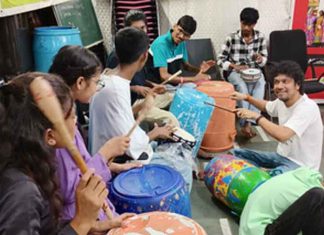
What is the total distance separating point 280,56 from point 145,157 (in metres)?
2.82

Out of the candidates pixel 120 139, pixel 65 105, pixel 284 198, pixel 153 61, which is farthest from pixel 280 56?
pixel 65 105

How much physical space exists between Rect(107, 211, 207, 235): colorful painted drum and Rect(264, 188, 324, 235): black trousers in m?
0.59

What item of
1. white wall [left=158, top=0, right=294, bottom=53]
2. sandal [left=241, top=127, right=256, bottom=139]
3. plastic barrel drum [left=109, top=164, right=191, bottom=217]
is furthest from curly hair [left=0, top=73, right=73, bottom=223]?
white wall [left=158, top=0, right=294, bottom=53]

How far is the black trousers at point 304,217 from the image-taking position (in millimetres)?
1738

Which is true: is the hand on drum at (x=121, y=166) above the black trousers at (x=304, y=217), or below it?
above

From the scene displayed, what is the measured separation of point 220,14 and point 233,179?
2.70 meters

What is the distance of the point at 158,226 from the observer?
4.62ft

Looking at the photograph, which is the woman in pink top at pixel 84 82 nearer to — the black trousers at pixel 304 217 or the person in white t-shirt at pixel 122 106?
the person in white t-shirt at pixel 122 106

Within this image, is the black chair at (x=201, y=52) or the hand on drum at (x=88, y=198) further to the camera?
the black chair at (x=201, y=52)

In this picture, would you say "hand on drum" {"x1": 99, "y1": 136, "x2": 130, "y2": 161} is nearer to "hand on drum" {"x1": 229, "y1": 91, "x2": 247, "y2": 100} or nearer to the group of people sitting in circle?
the group of people sitting in circle

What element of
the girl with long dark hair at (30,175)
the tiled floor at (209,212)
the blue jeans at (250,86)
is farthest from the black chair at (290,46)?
the girl with long dark hair at (30,175)

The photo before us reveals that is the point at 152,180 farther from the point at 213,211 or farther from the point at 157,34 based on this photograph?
the point at 157,34

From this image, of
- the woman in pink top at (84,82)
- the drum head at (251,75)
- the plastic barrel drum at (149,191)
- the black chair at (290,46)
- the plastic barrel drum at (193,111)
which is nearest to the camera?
the woman in pink top at (84,82)

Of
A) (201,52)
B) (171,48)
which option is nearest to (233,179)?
(171,48)
